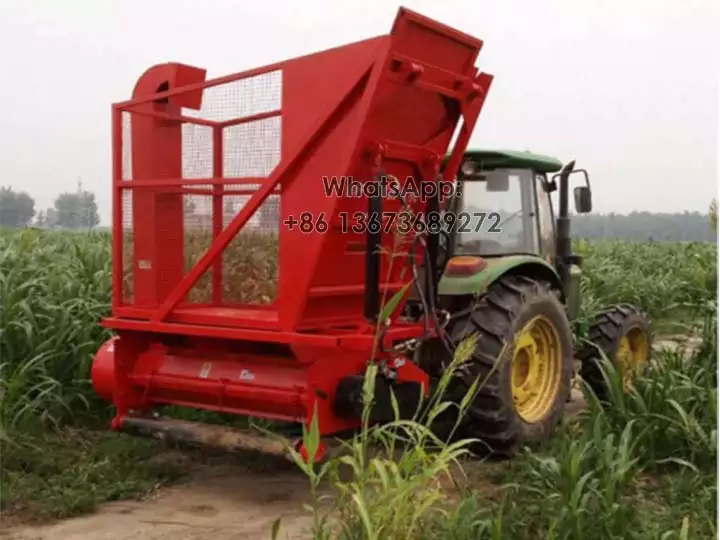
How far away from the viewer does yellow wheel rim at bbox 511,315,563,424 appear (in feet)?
15.0

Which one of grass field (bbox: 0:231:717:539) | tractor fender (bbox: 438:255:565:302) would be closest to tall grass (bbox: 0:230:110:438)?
grass field (bbox: 0:231:717:539)

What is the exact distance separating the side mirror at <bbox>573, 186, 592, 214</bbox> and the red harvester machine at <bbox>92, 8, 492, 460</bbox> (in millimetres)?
1371

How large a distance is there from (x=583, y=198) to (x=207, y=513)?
3308mm

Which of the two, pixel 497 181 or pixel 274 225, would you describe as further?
pixel 497 181

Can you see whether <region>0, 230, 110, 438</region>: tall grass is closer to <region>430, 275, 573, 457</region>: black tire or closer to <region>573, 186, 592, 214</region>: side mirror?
<region>430, 275, 573, 457</region>: black tire

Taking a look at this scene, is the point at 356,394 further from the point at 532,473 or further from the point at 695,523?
the point at 695,523

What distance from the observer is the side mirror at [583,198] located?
543 cm

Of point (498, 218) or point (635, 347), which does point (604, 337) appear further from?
point (498, 218)

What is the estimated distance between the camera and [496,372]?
418 cm

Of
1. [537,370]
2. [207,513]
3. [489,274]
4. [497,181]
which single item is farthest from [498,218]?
[207,513]

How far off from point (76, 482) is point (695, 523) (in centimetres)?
272

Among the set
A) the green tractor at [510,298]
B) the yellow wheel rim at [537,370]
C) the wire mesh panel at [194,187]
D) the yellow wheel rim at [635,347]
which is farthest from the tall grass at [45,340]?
the yellow wheel rim at [635,347]

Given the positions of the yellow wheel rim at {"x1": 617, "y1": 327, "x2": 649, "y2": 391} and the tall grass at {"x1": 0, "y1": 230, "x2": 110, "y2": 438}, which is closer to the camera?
the tall grass at {"x1": 0, "y1": 230, "x2": 110, "y2": 438}

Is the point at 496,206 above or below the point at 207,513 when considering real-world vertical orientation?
above
